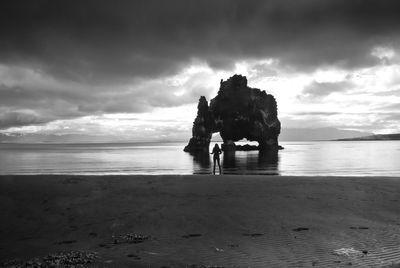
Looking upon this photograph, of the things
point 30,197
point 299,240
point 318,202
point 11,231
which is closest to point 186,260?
point 299,240

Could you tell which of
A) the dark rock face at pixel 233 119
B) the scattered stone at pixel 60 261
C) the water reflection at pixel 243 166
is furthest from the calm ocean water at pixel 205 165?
the dark rock face at pixel 233 119

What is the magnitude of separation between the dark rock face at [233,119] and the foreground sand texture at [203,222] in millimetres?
110206

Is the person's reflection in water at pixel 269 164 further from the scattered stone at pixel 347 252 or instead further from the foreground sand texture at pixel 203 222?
the scattered stone at pixel 347 252

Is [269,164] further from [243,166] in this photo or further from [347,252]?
[347,252]

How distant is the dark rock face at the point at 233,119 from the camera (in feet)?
432

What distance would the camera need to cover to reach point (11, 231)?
11.9m

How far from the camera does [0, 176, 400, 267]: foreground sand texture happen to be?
8984 mm

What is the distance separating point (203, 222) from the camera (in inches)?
483

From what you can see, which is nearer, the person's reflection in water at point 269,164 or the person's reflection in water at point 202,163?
the person's reflection in water at point 269,164

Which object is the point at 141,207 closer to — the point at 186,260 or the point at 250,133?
the point at 186,260

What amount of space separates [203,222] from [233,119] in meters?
121

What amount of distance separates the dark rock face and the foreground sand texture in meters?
110

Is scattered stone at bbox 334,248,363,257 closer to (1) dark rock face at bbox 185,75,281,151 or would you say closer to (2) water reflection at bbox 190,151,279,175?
(2) water reflection at bbox 190,151,279,175

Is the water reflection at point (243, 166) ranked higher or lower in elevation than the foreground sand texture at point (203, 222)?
lower
